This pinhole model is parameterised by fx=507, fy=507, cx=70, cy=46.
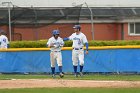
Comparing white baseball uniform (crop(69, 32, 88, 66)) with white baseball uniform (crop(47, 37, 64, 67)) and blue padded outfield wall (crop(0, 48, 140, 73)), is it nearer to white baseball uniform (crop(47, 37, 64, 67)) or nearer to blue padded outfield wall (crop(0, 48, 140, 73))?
white baseball uniform (crop(47, 37, 64, 67))

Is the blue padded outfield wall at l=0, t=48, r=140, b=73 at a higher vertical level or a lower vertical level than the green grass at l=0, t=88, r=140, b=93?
higher

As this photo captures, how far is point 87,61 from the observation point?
1956 cm

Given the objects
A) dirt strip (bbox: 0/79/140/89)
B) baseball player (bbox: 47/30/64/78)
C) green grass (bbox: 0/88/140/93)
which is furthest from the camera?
baseball player (bbox: 47/30/64/78)

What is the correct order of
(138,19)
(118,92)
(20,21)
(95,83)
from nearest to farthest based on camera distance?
1. (118,92)
2. (95,83)
3. (20,21)
4. (138,19)

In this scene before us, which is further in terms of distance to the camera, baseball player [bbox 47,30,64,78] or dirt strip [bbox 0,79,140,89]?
baseball player [bbox 47,30,64,78]

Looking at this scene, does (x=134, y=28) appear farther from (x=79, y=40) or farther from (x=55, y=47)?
(x=55, y=47)

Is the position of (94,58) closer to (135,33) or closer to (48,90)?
(48,90)

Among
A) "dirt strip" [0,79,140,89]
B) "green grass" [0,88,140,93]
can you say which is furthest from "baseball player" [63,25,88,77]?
"green grass" [0,88,140,93]

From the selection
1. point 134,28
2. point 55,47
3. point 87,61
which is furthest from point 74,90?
point 134,28

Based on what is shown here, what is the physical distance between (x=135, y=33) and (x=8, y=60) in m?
16.1

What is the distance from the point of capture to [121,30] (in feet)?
112

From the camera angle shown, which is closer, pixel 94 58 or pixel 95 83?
pixel 95 83

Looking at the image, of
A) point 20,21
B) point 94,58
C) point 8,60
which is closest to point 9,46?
point 8,60

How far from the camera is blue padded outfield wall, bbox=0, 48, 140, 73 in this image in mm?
19406
